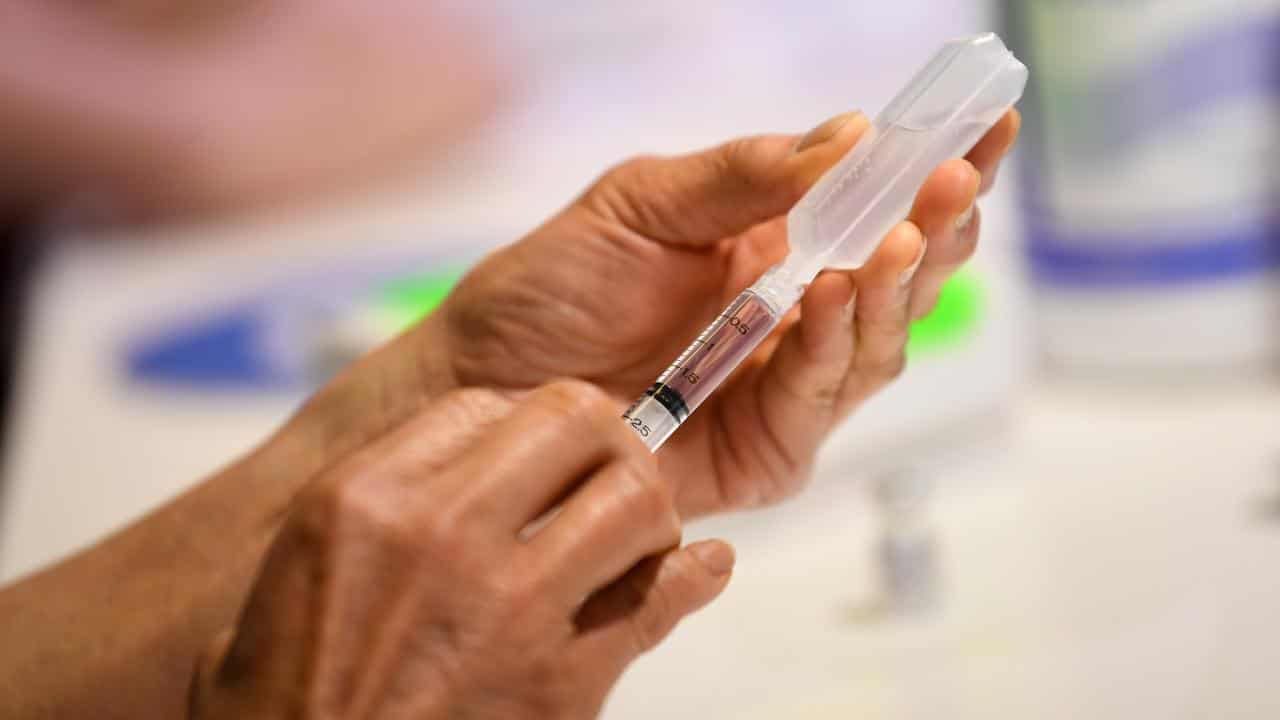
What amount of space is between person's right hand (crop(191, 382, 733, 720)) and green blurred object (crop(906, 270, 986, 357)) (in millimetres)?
755

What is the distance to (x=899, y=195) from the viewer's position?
57cm

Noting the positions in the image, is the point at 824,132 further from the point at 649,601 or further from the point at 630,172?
the point at 649,601

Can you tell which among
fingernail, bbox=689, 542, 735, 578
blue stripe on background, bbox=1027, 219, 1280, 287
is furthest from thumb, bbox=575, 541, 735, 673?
blue stripe on background, bbox=1027, 219, 1280, 287

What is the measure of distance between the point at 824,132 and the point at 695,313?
0.59ft

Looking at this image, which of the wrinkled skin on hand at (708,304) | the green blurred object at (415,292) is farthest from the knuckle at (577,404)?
the green blurred object at (415,292)

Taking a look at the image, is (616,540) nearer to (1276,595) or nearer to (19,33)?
(1276,595)

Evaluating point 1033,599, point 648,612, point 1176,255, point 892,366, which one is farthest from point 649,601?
point 1176,255

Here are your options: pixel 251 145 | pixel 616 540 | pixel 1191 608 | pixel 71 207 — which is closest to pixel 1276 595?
pixel 1191 608

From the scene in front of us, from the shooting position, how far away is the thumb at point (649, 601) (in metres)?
0.49

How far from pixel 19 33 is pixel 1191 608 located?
4.83 ft

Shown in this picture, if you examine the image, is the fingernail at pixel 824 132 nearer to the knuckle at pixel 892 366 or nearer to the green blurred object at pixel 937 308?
the knuckle at pixel 892 366

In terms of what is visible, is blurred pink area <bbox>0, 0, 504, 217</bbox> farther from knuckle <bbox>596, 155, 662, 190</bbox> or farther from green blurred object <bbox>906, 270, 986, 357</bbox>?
knuckle <bbox>596, 155, 662, 190</bbox>

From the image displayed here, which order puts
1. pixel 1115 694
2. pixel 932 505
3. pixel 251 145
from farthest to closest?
pixel 251 145 → pixel 932 505 → pixel 1115 694

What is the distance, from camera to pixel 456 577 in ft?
1.46
